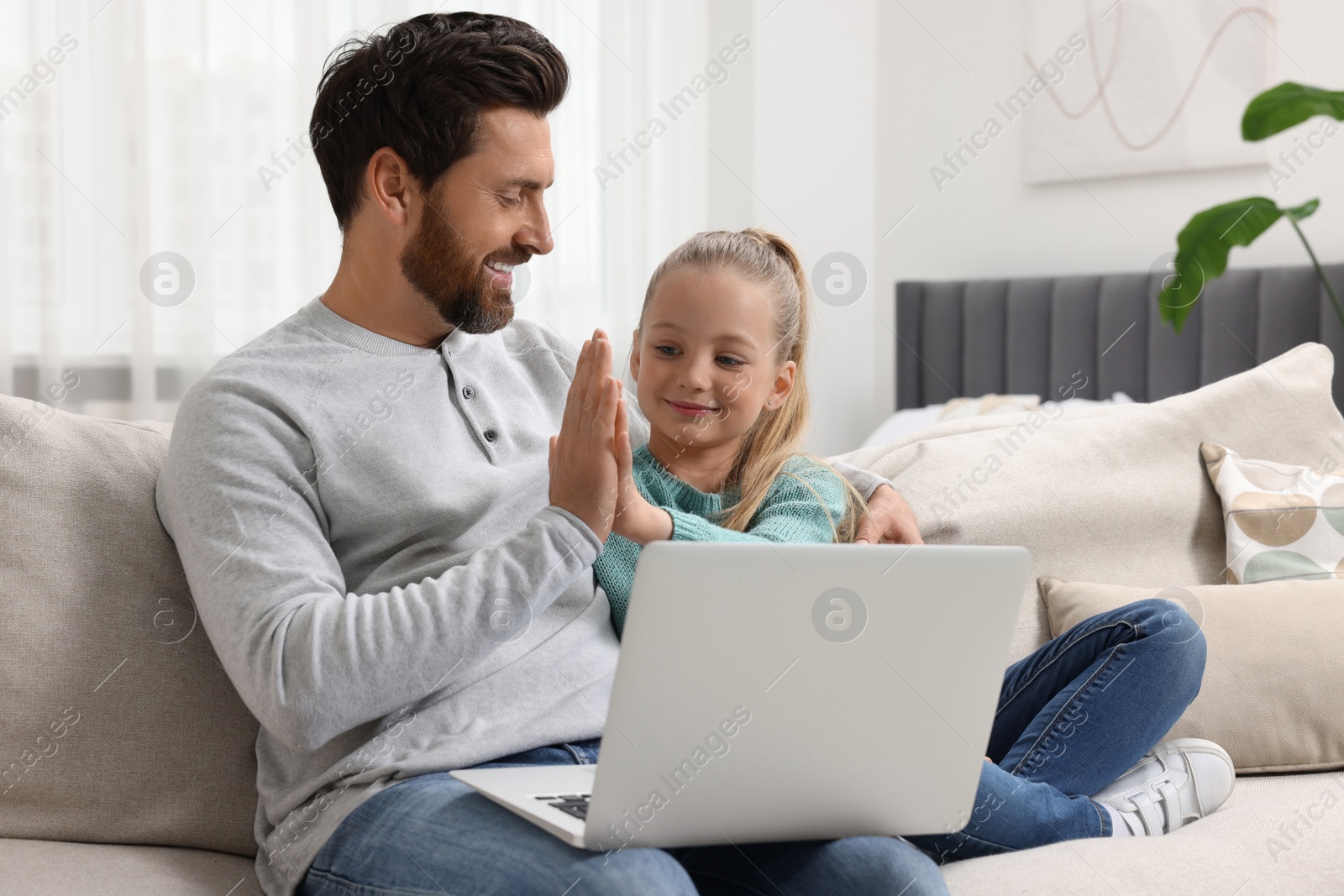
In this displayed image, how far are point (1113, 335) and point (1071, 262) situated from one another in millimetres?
360

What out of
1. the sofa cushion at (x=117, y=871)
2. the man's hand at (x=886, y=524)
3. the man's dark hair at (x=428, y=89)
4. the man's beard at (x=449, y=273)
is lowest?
the sofa cushion at (x=117, y=871)

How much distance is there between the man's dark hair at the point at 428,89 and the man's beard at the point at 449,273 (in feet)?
0.18

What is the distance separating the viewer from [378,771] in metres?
1.00

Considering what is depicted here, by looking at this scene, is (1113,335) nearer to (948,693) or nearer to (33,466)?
(948,693)

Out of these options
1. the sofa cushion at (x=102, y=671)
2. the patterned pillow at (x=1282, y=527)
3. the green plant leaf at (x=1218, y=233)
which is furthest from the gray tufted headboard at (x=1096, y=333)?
the sofa cushion at (x=102, y=671)

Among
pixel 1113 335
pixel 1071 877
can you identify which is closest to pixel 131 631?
pixel 1071 877

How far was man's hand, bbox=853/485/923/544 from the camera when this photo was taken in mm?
1383

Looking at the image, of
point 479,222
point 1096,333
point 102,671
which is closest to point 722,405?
point 479,222

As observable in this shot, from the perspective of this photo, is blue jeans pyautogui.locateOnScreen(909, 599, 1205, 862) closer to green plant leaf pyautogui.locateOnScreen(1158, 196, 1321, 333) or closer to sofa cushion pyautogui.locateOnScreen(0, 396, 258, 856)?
sofa cushion pyautogui.locateOnScreen(0, 396, 258, 856)

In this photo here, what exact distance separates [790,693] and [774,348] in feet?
2.09

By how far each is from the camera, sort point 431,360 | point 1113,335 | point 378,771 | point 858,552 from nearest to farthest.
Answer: point 858,552 → point 378,771 → point 431,360 → point 1113,335

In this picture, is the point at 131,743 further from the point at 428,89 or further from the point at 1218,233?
the point at 1218,233

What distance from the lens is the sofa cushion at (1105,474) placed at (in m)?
1.61

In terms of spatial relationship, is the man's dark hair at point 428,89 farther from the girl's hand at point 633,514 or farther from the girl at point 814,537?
the girl's hand at point 633,514
